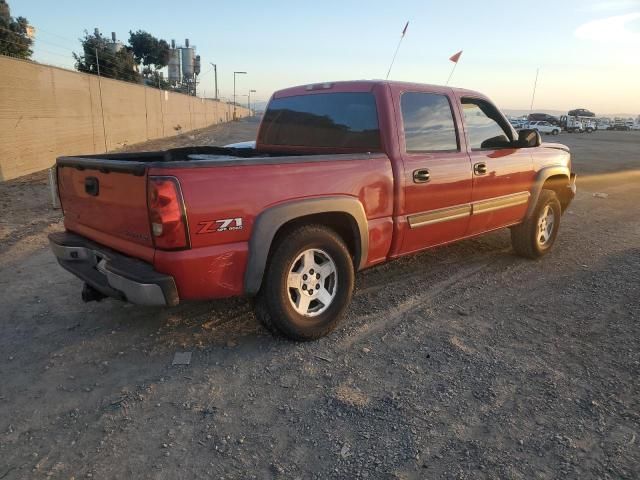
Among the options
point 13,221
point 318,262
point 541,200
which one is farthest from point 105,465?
point 13,221

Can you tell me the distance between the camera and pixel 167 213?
2.79 metres

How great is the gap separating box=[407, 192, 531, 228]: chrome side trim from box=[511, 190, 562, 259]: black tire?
12.8 inches

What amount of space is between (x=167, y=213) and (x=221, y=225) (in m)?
0.33

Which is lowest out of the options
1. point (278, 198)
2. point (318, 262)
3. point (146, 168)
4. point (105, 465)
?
point (105, 465)

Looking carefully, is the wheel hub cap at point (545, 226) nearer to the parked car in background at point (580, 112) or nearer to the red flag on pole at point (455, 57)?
the red flag on pole at point (455, 57)

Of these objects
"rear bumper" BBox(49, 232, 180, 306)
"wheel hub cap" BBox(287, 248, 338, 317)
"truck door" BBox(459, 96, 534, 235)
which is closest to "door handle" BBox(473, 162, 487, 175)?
"truck door" BBox(459, 96, 534, 235)

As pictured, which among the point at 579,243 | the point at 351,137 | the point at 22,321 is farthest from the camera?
the point at 579,243

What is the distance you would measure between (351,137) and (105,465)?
2927 millimetres

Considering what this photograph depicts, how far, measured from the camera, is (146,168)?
2811 millimetres

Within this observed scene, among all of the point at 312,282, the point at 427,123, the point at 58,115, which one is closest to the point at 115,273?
the point at 312,282

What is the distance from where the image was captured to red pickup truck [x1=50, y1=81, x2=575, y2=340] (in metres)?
2.91

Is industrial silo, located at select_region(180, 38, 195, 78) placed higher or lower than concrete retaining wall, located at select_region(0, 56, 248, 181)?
higher

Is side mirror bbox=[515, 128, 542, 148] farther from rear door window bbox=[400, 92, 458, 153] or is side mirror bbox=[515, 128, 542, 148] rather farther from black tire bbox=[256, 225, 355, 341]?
black tire bbox=[256, 225, 355, 341]

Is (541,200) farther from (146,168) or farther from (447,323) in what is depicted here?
(146,168)
